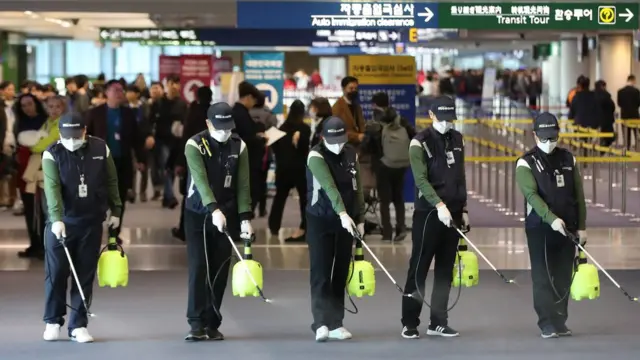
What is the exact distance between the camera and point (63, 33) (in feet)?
140

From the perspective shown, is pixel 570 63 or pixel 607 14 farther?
pixel 570 63

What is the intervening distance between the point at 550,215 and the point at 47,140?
5.91 meters

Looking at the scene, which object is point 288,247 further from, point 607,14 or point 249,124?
point 607,14

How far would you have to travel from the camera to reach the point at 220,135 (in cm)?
1059

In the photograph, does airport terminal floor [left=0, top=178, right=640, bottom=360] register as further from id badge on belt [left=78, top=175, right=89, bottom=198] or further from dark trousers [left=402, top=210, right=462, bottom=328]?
id badge on belt [left=78, top=175, right=89, bottom=198]

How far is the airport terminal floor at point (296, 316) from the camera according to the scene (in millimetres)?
10484

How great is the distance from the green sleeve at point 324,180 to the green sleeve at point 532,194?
4.61 feet

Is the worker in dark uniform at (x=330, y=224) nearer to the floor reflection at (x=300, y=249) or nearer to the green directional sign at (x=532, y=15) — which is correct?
the floor reflection at (x=300, y=249)

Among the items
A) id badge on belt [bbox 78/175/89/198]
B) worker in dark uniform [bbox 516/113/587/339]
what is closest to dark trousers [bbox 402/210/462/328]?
worker in dark uniform [bbox 516/113/587/339]

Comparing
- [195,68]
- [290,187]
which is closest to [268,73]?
[195,68]

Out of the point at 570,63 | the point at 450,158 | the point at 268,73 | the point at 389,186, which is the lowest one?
the point at 389,186

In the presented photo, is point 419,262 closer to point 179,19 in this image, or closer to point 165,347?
point 165,347

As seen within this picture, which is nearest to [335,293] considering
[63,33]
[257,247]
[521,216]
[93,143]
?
[93,143]

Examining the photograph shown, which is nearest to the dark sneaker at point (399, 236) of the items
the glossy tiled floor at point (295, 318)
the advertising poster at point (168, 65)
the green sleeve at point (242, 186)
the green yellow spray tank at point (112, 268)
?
the glossy tiled floor at point (295, 318)
